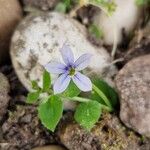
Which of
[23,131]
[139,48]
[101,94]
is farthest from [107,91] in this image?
[23,131]

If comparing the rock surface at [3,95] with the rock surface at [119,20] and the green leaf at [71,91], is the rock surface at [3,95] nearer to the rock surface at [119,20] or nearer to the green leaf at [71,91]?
the green leaf at [71,91]

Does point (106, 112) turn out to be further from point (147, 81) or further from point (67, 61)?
point (67, 61)

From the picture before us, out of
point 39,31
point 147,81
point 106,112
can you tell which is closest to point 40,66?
point 39,31

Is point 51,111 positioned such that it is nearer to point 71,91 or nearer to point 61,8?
point 71,91

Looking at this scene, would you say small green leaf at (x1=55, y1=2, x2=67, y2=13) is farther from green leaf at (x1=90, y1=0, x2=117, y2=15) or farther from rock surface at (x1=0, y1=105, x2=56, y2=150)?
rock surface at (x1=0, y1=105, x2=56, y2=150)

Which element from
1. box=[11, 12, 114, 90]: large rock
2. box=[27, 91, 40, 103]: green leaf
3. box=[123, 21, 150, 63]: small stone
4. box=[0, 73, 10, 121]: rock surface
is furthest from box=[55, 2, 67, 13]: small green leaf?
box=[27, 91, 40, 103]: green leaf

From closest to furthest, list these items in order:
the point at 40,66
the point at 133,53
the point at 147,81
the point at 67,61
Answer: the point at 67,61, the point at 147,81, the point at 40,66, the point at 133,53

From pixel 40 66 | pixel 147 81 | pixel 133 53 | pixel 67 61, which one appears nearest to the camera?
pixel 67 61
